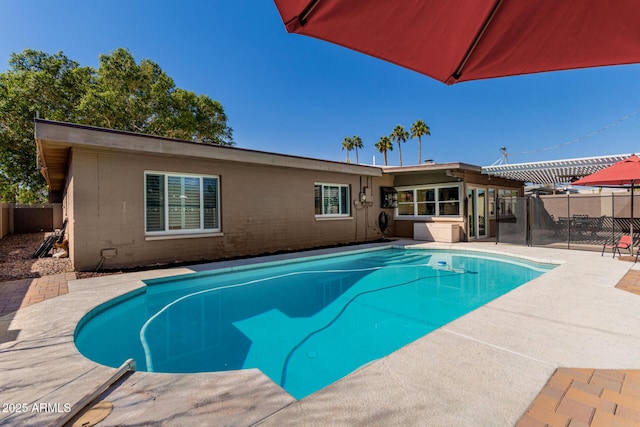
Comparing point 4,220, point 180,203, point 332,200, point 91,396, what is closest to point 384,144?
point 332,200

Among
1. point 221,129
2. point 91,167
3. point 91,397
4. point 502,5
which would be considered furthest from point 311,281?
point 221,129

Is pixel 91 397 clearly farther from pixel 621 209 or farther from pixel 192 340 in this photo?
pixel 621 209

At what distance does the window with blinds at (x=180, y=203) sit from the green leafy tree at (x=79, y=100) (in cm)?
1307

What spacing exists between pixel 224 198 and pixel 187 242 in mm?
1721

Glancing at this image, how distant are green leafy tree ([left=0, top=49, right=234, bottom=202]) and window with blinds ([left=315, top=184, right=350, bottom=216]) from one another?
14.2 meters

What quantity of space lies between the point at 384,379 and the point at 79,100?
23.3 metres

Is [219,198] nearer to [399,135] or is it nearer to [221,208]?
[221,208]

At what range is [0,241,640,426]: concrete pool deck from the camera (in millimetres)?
2041

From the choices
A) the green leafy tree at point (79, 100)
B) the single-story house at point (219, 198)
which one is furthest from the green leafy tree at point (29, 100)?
the single-story house at point (219, 198)

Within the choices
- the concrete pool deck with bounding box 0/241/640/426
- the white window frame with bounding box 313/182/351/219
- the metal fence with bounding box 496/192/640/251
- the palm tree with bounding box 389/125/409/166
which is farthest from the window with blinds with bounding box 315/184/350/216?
the palm tree with bounding box 389/125/409/166

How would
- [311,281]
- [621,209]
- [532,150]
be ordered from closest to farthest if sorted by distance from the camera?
1. [311,281]
2. [621,209]
3. [532,150]

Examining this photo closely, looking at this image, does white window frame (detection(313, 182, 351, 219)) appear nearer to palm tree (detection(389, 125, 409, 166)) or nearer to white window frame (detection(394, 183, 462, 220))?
white window frame (detection(394, 183, 462, 220))

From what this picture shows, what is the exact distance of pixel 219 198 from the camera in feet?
30.2

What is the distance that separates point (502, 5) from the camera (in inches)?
63.9
